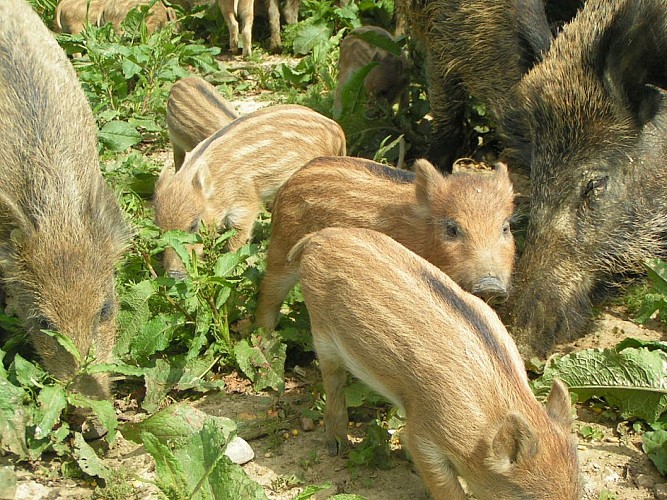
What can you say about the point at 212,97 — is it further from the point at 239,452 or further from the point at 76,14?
the point at 239,452

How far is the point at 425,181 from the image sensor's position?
4.07 metres

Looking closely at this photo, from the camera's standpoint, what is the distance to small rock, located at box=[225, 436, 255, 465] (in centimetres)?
364

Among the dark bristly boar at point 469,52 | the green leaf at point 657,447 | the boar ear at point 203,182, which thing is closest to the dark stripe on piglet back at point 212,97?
the boar ear at point 203,182

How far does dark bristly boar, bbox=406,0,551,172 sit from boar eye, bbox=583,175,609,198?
2.57 feet

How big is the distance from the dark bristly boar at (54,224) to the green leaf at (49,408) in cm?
14

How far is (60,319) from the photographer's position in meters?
3.62

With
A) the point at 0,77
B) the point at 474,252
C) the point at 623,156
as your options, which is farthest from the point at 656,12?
the point at 0,77

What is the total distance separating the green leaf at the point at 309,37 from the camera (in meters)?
7.73

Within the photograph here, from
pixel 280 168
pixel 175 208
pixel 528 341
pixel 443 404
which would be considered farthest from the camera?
pixel 280 168

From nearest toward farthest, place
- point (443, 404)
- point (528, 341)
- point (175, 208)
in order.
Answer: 1. point (443, 404)
2. point (528, 341)
3. point (175, 208)

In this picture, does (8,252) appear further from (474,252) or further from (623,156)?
(623,156)

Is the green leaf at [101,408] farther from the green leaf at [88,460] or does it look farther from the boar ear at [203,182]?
the boar ear at [203,182]

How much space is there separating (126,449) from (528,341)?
5.76 feet

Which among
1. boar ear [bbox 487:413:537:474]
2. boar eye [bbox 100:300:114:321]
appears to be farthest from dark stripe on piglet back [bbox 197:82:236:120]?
boar ear [bbox 487:413:537:474]
